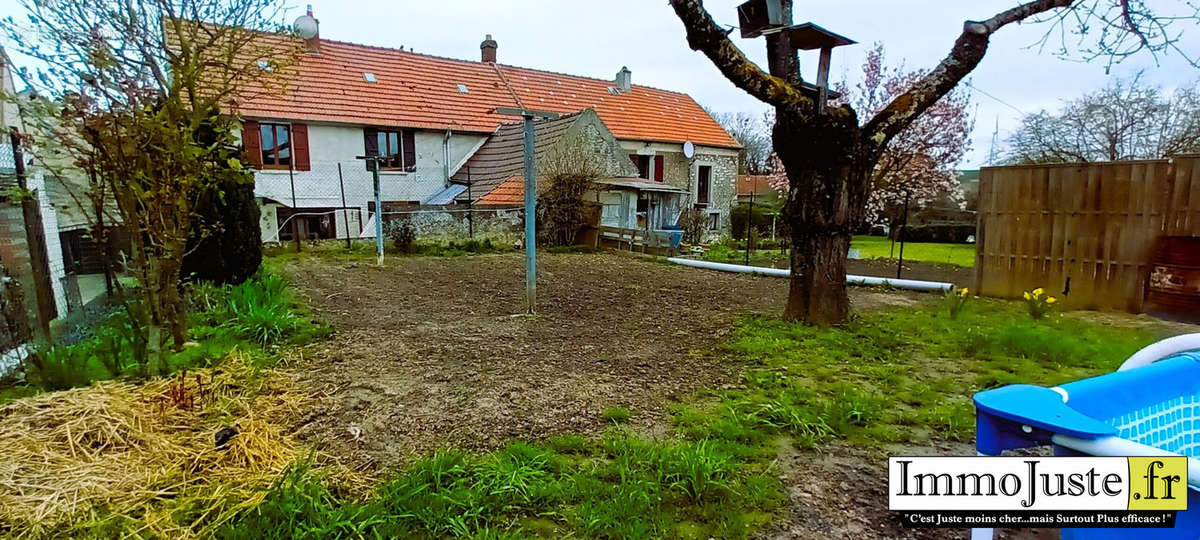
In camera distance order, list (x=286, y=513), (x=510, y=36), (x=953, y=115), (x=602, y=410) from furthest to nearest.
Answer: (x=510, y=36), (x=953, y=115), (x=602, y=410), (x=286, y=513)

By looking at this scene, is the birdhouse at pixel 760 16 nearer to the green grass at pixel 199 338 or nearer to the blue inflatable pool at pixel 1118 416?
the blue inflatable pool at pixel 1118 416

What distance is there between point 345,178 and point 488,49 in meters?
7.96

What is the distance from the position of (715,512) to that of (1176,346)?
155cm

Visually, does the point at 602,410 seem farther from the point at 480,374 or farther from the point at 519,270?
the point at 519,270

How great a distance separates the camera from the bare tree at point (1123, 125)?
43.5 ft

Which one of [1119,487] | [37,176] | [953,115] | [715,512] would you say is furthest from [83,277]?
[953,115]

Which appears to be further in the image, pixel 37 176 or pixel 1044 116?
pixel 1044 116

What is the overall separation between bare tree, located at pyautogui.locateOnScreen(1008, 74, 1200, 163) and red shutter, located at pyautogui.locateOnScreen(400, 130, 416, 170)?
17.8 meters

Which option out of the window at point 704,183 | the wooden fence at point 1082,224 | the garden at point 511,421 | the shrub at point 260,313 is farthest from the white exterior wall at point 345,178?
the wooden fence at point 1082,224

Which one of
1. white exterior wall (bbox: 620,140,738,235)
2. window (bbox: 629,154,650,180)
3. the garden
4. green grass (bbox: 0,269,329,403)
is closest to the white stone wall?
green grass (bbox: 0,269,329,403)

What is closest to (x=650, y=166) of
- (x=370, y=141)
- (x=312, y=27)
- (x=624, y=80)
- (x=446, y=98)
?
(x=624, y=80)

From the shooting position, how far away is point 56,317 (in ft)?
14.2

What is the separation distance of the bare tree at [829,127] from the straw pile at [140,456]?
3.84 meters

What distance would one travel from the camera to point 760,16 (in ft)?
15.3
